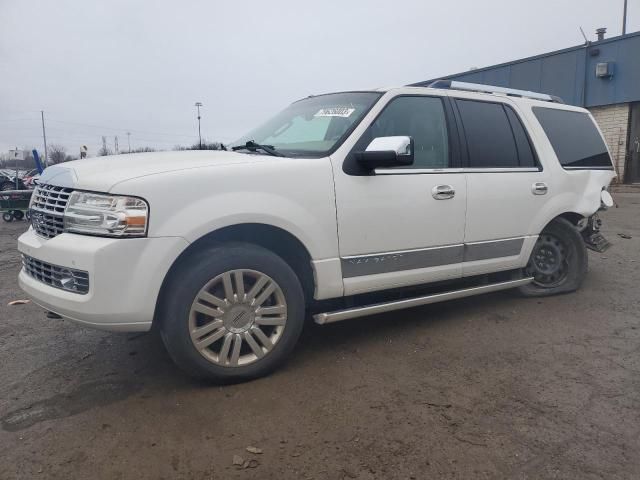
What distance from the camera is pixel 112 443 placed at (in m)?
2.46

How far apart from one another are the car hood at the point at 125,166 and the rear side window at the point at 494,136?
6.00 ft

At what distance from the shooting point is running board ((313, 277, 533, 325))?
3316 mm

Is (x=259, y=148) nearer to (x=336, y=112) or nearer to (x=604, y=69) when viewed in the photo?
(x=336, y=112)

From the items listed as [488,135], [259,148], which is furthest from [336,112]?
[488,135]

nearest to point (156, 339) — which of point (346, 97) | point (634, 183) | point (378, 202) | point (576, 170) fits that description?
point (378, 202)

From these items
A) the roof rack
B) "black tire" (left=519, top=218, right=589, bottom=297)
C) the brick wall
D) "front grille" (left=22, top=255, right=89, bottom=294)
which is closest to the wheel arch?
"front grille" (left=22, top=255, right=89, bottom=294)

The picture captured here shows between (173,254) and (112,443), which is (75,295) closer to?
(173,254)

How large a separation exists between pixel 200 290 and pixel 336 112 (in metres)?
1.78

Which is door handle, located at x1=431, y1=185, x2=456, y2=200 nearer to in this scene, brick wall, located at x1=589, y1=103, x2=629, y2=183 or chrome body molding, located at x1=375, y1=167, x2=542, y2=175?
chrome body molding, located at x1=375, y1=167, x2=542, y2=175

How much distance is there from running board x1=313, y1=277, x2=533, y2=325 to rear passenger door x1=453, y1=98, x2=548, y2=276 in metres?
0.14

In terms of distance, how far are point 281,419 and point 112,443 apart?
2.77ft

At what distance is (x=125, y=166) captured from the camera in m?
2.99

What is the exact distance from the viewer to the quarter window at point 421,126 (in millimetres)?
3734

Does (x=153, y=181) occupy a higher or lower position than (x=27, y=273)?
higher
